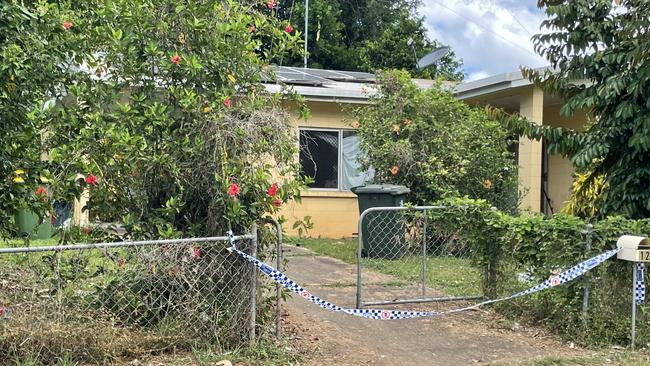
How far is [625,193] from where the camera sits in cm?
675

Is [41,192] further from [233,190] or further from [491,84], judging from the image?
[491,84]

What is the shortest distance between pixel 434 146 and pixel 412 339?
5.74m

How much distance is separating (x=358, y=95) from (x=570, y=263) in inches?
321

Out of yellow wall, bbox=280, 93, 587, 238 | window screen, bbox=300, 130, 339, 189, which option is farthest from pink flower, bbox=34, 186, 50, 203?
window screen, bbox=300, 130, 339, 189

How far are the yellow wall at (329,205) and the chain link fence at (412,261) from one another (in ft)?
11.5

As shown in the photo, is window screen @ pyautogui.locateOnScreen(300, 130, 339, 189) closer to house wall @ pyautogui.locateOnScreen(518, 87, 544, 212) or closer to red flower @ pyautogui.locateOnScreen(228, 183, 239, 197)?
house wall @ pyautogui.locateOnScreen(518, 87, 544, 212)

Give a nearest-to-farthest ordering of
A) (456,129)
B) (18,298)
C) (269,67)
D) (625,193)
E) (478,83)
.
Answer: (18,298)
(269,67)
(625,193)
(456,129)
(478,83)

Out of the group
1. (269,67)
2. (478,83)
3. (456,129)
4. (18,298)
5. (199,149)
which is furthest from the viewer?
(478,83)

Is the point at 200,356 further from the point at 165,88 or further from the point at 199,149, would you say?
the point at 165,88

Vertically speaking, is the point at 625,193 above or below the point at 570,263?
above

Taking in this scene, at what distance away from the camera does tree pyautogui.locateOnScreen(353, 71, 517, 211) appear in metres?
11.0

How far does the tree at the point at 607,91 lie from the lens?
21.1ft

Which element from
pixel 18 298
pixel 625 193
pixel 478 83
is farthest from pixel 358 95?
pixel 18 298

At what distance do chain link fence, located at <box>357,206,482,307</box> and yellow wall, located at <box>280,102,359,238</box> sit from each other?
3.50 metres
